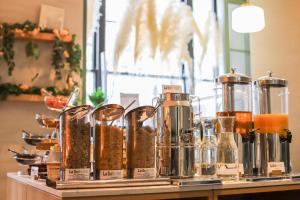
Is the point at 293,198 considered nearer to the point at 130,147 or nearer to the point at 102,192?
the point at 130,147

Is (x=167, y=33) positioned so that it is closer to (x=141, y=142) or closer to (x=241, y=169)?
(x=241, y=169)

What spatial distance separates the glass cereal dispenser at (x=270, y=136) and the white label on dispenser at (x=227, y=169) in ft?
0.78

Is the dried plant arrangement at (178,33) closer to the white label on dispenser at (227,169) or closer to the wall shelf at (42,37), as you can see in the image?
the wall shelf at (42,37)

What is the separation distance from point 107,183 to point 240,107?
2.77 ft

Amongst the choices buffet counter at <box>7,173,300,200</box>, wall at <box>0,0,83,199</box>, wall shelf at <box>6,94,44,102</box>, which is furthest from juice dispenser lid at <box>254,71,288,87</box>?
wall at <box>0,0,83,199</box>

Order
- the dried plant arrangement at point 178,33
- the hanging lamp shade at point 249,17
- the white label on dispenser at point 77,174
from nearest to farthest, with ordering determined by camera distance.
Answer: the white label on dispenser at point 77,174, the hanging lamp shade at point 249,17, the dried plant arrangement at point 178,33

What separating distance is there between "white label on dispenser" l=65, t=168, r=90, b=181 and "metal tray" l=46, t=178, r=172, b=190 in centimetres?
6

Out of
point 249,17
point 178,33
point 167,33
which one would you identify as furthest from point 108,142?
point 178,33

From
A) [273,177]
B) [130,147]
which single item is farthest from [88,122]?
[273,177]

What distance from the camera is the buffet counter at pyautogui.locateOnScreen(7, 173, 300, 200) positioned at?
1166 mm

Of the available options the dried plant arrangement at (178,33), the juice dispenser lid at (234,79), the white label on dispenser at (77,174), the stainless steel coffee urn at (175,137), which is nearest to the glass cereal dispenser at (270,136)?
the juice dispenser lid at (234,79)

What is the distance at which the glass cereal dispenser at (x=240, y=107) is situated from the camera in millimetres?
1746

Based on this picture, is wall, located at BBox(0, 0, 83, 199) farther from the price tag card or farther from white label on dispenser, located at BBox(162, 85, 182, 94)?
white label on dispenser, located at BBox(162, 85, 182, 94)

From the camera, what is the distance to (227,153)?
5.22 ft
